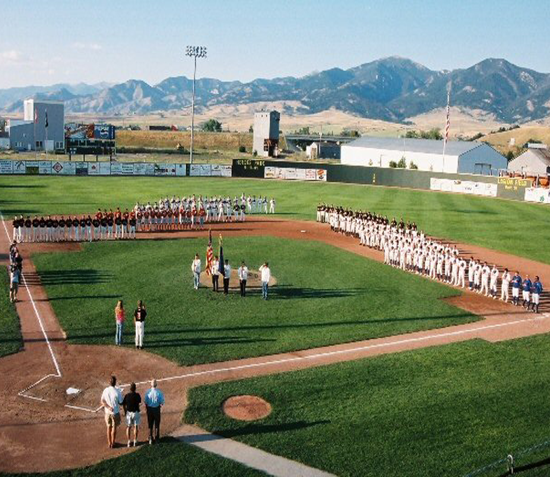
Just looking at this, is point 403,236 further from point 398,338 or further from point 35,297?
point 35,297

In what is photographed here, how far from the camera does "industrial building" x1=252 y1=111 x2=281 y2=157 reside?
11305 cm

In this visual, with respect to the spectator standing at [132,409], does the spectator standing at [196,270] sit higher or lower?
higher

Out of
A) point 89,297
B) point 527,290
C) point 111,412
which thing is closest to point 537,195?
point 527,290

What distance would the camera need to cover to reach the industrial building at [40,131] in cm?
10538

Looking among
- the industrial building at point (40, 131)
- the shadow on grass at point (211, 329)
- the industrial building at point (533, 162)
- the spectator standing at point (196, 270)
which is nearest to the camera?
the shadow on grass at point (211, 329)

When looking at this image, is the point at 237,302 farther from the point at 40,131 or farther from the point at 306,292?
the point at 40,131

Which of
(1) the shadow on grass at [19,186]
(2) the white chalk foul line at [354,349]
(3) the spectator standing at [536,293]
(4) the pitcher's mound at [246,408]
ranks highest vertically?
(1) the shadow on grass at [19,186]

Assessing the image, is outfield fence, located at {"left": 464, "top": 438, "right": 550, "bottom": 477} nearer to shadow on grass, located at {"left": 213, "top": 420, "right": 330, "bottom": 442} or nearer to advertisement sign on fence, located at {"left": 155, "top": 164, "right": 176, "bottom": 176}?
shadow on grass, located at {"left": 213, "top": 420, "right": 330, "bottom": 442}

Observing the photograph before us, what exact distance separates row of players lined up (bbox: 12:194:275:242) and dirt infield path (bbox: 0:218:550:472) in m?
7.73

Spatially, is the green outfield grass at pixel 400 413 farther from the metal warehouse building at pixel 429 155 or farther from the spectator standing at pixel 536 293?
the metal warehouse building at pixel 429 155

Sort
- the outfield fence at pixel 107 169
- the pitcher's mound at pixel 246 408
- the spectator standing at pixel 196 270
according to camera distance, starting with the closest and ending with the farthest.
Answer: the pitcher's mound at pixel 246 408
the spectator standing at pixel 196 270
the outfield fence at pixel 107 169

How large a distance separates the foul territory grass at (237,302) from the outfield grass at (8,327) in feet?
4.85

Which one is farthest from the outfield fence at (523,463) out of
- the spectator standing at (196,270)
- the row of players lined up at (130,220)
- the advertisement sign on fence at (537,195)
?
the advertisement sign on fence at (537,195)

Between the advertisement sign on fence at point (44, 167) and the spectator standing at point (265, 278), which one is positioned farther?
the advertisement sign on fence at point (44, 167)
